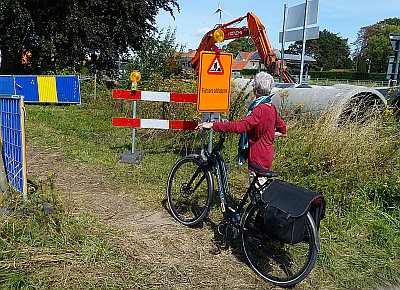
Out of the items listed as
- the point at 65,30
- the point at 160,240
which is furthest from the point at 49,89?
the point at 160,240

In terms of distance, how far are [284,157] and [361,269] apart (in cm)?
256

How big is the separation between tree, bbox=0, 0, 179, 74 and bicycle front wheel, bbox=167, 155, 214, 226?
16.5 metres

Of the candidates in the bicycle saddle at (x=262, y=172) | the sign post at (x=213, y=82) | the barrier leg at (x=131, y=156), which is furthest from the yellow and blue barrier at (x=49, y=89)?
the bicycle saddle at (x=262, y=172)

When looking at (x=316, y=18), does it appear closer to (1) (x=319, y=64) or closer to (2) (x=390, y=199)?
(2) (x=390, y=199)

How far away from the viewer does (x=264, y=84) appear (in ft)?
12.0

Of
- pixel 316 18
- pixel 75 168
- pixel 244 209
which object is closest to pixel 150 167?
pixel 75 168

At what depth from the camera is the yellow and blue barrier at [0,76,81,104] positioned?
45.4 ft

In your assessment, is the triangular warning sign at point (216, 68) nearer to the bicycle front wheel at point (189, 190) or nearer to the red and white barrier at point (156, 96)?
the red and white barrier at point (156, 96)

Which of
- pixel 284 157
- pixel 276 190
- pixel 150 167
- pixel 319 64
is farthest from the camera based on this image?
pixel 319 64

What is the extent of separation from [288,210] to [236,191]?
2.40m

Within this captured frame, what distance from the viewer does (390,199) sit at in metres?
4.82

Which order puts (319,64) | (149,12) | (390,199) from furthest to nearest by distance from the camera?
(319,64) < (149,12) < (390,199)

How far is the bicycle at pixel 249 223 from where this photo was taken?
3.31 metres

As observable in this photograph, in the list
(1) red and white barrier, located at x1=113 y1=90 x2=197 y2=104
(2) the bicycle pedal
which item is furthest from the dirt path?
(1) red and white barrier, located at x1=113 y1=90 x2=197 y2=104
